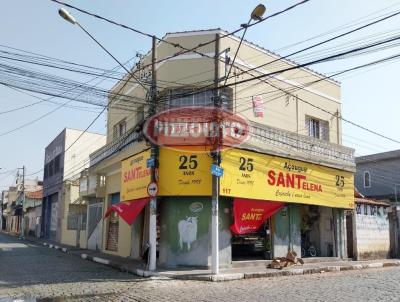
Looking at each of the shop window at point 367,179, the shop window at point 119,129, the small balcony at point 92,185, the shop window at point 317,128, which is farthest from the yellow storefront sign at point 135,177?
the shop window at point 367,179

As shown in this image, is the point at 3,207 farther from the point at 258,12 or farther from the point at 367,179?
the point at 258,12

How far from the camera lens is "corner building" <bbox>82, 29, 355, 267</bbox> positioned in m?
14.8

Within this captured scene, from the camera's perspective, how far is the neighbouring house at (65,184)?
29.3 metres

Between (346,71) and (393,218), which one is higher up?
(346,71)

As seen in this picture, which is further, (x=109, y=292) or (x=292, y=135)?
(x=292, y=135)

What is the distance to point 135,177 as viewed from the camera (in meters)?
16.8

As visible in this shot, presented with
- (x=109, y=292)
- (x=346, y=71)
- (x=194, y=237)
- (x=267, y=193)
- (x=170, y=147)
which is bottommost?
(x=109, y=292)

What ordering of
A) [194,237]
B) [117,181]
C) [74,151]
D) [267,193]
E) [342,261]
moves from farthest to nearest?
[74,151] < [117,181] < [342,261] < [267,193] < [194,237]

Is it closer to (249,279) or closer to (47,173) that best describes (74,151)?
(47,173)

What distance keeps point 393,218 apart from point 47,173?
102 ft

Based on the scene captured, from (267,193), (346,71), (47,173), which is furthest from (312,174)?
(47,173)

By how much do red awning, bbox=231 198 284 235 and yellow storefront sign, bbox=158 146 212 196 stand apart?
151 centimetres

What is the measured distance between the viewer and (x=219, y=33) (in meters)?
16.0

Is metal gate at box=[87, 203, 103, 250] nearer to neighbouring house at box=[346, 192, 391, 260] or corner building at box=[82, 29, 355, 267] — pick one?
corner building at box=[82, 29, 355, 267]
